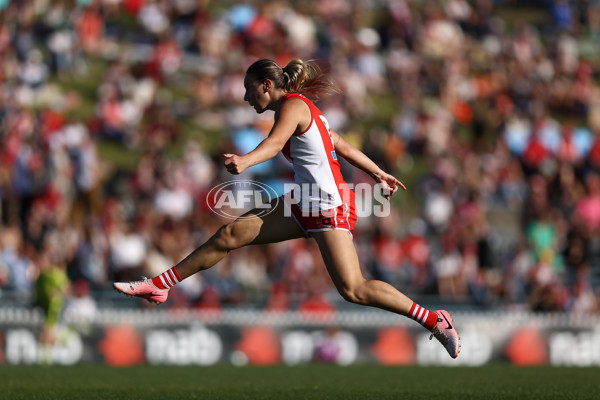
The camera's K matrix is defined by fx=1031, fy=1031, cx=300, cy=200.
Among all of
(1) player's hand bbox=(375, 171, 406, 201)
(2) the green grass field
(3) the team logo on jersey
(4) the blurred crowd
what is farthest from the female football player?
(3) the team logo on jersey

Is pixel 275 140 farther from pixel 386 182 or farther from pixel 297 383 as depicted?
pixel 297 383

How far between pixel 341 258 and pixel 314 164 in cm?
68

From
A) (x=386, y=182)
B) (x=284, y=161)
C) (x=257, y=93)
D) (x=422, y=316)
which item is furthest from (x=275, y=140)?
(x=284, y=161)

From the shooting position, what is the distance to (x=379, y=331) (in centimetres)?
1449

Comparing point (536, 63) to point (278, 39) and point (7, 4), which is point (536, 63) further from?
point (7, 4)

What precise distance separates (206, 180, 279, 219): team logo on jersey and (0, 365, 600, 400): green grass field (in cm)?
450

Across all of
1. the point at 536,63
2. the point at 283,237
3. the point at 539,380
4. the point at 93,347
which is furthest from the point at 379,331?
the point at 536,63

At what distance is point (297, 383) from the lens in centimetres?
888

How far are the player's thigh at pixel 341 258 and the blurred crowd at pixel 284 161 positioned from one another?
665 centimetres

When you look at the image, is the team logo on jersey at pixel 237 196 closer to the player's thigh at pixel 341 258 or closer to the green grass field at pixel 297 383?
the green grass field at pixel 297 383

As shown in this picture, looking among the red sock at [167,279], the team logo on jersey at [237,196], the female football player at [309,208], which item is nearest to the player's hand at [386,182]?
the female football player at [309,208]

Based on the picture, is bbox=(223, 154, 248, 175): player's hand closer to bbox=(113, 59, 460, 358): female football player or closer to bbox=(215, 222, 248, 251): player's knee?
bbox=(113, 59, 460, 358): female football player

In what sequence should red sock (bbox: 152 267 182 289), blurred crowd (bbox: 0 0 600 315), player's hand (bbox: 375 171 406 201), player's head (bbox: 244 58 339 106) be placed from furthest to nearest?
blurred crowd (bbox: 0 0 600 315)
player's hand (bbox: 375 171 406 201)
red sock (bbox: 152 267 182 289)
player's head (bbox: 244 58 339 106)

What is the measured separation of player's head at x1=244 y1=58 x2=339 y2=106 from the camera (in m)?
7.17
